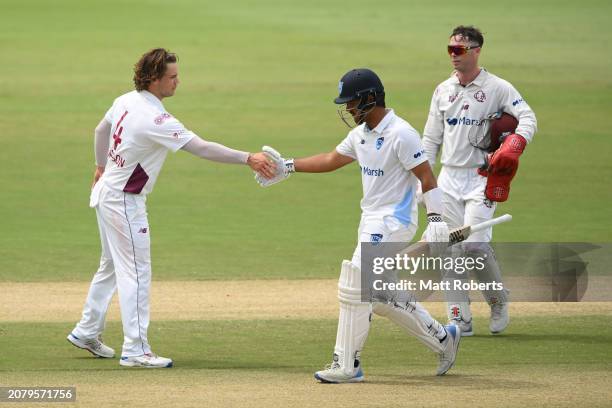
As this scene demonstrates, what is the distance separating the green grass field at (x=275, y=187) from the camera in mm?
8141

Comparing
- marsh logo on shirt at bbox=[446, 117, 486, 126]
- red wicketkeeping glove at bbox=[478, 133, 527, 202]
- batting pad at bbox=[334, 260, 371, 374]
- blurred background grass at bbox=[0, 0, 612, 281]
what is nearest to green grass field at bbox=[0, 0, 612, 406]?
blurred background grass at bbox=[0, 0, 612, 281]

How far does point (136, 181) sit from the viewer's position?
28.2 ft

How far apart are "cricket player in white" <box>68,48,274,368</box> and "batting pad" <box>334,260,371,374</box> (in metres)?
1.22

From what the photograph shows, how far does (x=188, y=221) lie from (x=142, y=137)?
745cm

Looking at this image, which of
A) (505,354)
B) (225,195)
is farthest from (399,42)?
(505,354)

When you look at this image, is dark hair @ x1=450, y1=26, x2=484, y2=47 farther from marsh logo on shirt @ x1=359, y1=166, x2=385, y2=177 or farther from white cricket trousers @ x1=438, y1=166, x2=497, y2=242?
marsh logo on shirt @ x1=359, y1=166, x2=385, y2=177

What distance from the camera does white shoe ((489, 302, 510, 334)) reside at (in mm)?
9789

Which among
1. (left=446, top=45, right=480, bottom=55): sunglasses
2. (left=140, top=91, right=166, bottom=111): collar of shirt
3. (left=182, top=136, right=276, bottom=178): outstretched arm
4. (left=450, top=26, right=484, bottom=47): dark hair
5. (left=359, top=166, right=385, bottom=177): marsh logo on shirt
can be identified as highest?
(left=450, top=26, right=484, bottom=47): dark hair

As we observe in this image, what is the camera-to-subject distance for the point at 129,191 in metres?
8.61

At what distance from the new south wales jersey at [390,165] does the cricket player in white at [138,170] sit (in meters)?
0.89

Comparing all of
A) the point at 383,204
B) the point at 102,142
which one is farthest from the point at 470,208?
the point at 102,142

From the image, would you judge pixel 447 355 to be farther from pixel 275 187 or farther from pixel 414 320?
pixel 275 187

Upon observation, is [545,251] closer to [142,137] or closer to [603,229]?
[603,229]

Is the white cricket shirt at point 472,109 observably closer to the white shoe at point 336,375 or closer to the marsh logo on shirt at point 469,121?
the marsh logo on shirt at point 469,121
